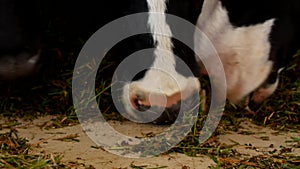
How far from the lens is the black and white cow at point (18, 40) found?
213 centimetres

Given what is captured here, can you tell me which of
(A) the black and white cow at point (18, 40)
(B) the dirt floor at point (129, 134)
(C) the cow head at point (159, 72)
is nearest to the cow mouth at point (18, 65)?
(A) the black and white cow at point (18, 40)

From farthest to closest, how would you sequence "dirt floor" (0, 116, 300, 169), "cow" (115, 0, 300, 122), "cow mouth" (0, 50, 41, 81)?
1. "cow" (115, 0, 300, 122)
2. "cow mouth" (0, 50, 41, 81)
3. "dirt floor" (0, 116, 300, 169)

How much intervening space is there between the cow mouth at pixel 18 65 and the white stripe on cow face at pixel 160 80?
0.36m

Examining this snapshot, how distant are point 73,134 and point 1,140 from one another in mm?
231

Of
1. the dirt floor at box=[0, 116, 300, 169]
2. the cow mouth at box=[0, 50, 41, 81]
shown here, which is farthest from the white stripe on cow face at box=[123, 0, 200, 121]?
the cow mouth at box=[0, 50, 41, 81]

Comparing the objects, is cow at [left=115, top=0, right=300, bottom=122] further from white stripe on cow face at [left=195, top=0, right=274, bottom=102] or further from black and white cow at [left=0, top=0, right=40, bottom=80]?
black and white cow at [left=0, top=0, right=40, bottom=80]

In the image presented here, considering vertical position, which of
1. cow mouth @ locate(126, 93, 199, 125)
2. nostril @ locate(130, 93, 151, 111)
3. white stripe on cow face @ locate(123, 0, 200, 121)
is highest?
white stripe on cow face @ locate(123, 0, 200, 121)

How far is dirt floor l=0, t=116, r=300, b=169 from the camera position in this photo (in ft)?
5.90

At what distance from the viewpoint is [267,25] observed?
238 cm

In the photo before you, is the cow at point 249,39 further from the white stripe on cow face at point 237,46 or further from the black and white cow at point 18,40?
the black and white cow at point 18,40

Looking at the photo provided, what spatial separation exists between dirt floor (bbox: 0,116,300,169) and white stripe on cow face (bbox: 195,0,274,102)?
0.58 feet

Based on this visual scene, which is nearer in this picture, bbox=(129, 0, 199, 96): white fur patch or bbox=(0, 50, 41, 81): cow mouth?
bbox=(129, 0, 199, 96): white fur patch

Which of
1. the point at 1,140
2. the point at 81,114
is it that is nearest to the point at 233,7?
the point at 81,114

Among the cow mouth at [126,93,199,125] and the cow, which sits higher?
the cow
